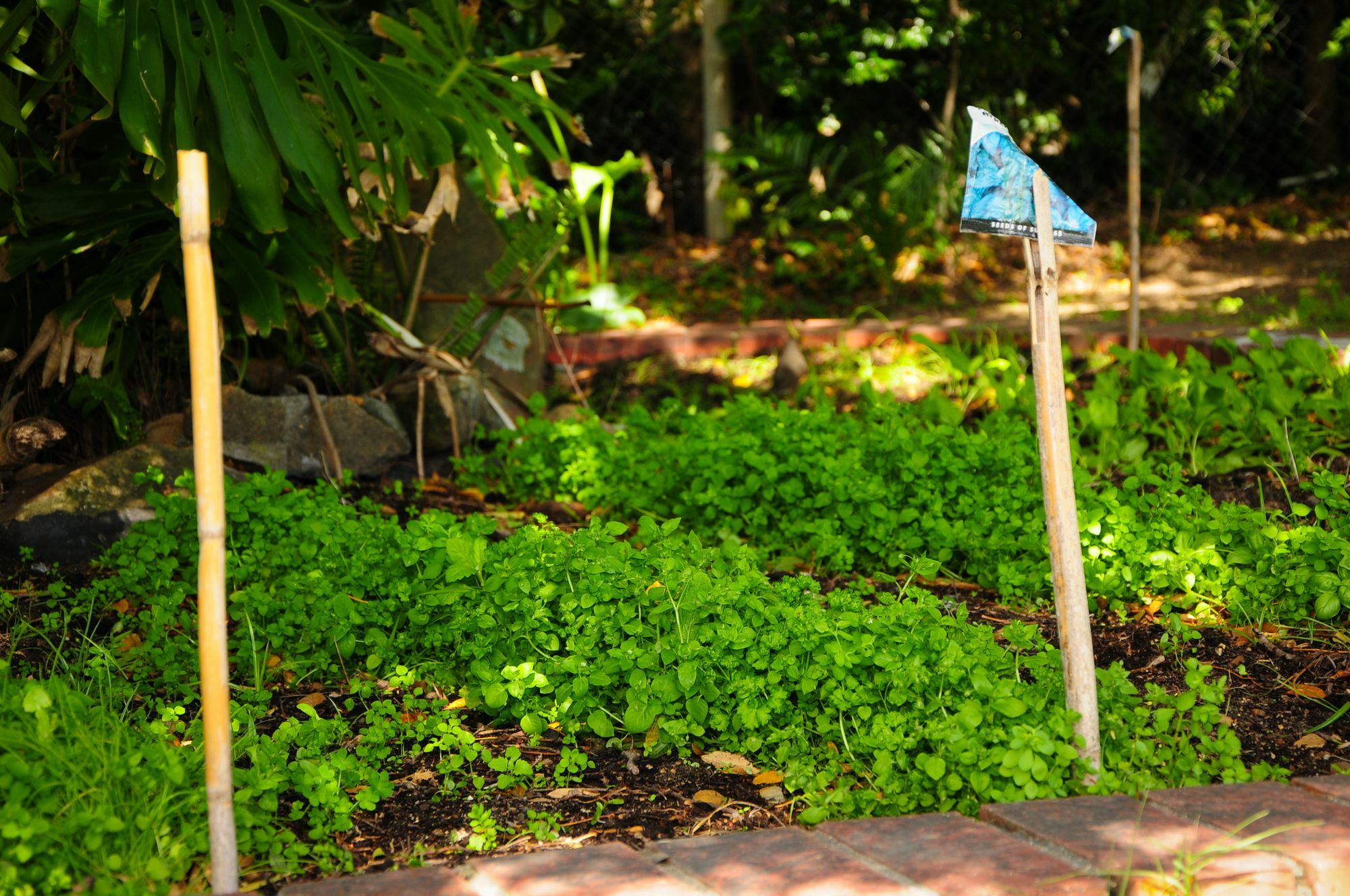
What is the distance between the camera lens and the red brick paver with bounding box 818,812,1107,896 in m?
1.65

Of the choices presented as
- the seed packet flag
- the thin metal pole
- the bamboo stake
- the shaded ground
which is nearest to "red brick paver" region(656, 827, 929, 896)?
the bamboo stake

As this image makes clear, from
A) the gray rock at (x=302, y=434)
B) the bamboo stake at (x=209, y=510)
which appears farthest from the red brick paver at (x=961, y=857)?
the gray rock at (x=302, y=434)

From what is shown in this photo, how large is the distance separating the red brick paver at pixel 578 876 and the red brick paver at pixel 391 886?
3 cm

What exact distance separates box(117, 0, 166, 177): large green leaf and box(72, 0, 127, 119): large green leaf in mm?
28

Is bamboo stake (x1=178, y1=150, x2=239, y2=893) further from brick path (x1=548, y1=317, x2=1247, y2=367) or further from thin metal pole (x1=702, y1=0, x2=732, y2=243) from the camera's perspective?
thin metal pole (x1=702, y1=0, x2=732, y2=243)

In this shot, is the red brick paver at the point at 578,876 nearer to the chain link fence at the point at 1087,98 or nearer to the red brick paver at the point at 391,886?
the red brick paver at the point at 391,886

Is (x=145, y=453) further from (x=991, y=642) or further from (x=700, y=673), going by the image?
(x=991, y=642)

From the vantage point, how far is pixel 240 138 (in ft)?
9.65

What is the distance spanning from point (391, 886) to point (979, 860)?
826 mm

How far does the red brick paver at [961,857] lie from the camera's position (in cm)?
165

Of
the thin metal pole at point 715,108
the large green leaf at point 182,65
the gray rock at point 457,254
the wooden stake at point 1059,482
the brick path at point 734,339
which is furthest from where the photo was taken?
the thin metal pole at point 715,108

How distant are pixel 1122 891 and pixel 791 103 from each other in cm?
718

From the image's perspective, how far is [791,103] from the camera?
8180mm

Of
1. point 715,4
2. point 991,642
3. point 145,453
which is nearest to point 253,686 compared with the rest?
point 145,453
